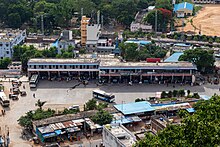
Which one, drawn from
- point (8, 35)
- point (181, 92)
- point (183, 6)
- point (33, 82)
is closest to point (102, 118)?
point (181, 92)

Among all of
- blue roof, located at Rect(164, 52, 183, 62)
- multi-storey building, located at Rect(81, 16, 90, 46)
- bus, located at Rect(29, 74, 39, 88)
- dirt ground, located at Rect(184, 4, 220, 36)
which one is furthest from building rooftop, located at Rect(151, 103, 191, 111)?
dirt ground, located at Rect(184, 4, 220, 36)

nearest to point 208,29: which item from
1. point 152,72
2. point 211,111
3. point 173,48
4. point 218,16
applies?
point 218,16

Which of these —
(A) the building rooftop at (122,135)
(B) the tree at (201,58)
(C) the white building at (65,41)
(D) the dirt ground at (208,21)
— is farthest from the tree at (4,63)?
(D) the dirt ground at (208,21)

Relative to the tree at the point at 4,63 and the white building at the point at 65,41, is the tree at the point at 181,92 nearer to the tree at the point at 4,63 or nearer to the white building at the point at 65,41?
the white building at the point at 65,41

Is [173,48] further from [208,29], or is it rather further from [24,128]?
[24,128]

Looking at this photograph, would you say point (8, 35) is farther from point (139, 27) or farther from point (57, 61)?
point (139, 27)

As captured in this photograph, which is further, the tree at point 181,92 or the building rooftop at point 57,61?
the building rooftop at point 57,61
